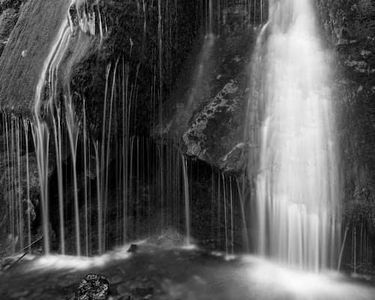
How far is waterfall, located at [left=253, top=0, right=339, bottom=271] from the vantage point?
6.18 meters

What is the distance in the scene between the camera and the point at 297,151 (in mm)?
6445

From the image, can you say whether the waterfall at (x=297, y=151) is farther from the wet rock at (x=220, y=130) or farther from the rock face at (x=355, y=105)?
the wet rock at (x=220, y=130)

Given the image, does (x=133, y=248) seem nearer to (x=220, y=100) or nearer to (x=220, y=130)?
(x=220, y=130)

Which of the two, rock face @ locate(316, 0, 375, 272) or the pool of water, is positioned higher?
rock face @ locate(316, 0, 375, 272)

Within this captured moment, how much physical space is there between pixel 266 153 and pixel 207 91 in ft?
5.73

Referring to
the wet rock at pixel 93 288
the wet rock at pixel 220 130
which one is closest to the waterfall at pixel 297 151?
the wet rock at pixel 220 130

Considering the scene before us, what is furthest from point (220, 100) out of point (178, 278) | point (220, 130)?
point (178, 278)

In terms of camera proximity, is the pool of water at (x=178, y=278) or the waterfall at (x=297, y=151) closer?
the pool of water at (x=178, y=278)

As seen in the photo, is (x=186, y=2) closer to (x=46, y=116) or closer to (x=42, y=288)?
(x=46, y=116)

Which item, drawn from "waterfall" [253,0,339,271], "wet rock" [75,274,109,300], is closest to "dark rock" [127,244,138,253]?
"wet rock" [75,274,109,300]

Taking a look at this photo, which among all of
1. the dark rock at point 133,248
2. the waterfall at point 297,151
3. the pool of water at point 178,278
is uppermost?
the waterfall at point 297,151

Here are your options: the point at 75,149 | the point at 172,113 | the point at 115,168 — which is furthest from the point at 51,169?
the point at 172,113

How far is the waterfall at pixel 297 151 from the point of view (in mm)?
6176

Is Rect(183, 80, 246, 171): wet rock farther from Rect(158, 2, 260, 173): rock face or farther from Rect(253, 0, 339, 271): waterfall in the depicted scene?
Rect(253, 0, 339, 271): waterfall
